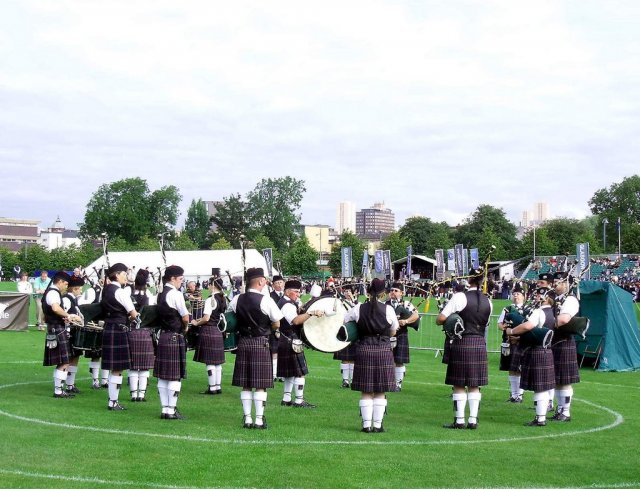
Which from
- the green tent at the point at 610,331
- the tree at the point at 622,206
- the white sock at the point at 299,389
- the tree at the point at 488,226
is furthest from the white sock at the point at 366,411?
the tree at the point at 622,206

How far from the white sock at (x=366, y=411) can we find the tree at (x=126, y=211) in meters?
82.6

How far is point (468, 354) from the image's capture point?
9.62 m

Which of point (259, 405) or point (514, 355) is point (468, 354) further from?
point (259, 405)

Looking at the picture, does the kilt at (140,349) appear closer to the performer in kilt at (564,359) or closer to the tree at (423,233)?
the performer in kilt at (564,359)

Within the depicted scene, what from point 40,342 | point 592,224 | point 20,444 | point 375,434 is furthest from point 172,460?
point 592,224

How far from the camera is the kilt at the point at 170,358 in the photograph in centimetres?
981

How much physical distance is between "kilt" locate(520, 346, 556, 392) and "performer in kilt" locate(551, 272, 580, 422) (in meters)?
0.34

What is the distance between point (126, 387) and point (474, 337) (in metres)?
6.06

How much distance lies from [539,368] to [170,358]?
4.69 meters

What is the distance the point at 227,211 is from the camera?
9838 cm

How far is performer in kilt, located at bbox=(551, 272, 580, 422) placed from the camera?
Answer: 403 inches

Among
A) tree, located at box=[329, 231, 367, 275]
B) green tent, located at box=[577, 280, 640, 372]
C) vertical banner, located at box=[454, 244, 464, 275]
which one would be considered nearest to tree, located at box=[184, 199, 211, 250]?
tree, located at box=[329, 231, 367, 275]

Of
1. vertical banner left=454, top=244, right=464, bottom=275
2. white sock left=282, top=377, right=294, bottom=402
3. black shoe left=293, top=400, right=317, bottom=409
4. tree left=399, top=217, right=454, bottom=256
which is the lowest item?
black shoe left=293, top=400, right=317, bottom=409

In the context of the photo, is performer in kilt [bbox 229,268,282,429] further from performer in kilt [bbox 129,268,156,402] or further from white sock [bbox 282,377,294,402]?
performer in kilt [bbox 129,268,156,402]
